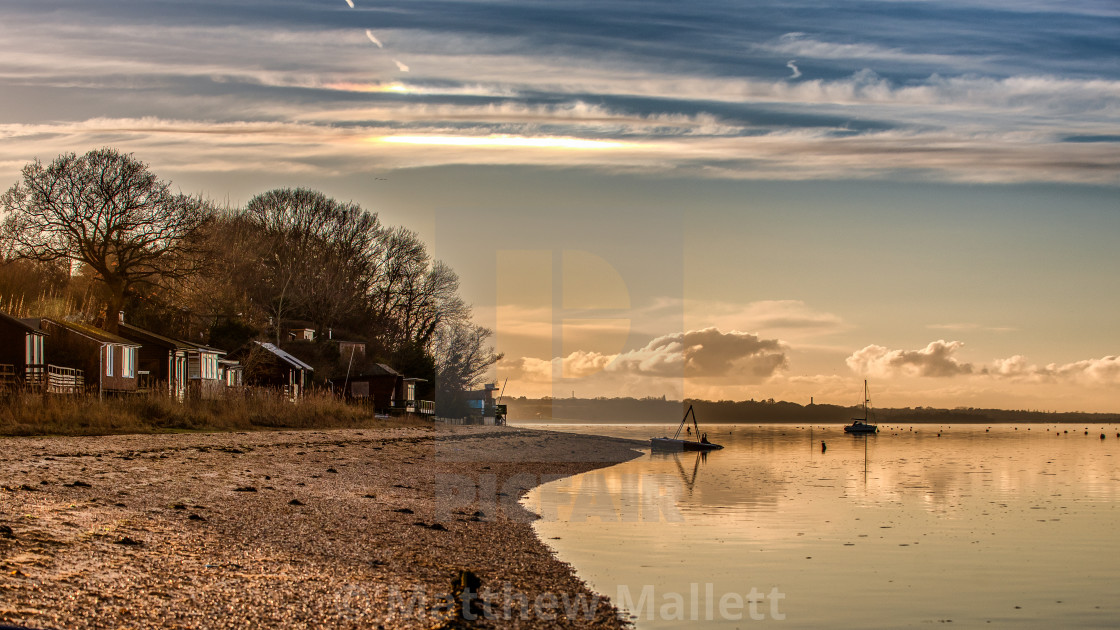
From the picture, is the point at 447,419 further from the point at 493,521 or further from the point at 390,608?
the point at 390,608

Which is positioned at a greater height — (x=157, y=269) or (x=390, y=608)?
(x=157, y=269)

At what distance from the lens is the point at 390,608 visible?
14.3m

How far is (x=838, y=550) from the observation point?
82.6ft

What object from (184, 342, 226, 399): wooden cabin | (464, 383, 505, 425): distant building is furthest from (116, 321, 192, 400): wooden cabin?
(464, 383, 505, 425): distant building

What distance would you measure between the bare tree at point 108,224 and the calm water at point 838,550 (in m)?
34.9

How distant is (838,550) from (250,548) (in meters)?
14.9

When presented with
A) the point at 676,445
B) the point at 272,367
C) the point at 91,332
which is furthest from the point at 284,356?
the point at 676,445

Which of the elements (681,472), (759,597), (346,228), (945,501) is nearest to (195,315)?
(346,228)

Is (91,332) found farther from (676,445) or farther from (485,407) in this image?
(485,407)

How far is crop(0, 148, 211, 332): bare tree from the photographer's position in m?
63.4

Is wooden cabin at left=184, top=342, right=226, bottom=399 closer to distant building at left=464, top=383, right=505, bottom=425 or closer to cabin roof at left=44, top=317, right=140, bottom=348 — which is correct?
cabin roof at left=44, top=317, right=140, bottom=348

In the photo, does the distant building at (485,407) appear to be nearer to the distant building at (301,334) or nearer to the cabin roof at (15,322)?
the distant building at (301,334)

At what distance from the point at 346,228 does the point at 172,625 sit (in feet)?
269

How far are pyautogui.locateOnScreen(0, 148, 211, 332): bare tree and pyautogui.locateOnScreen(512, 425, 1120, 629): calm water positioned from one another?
3491 cm
